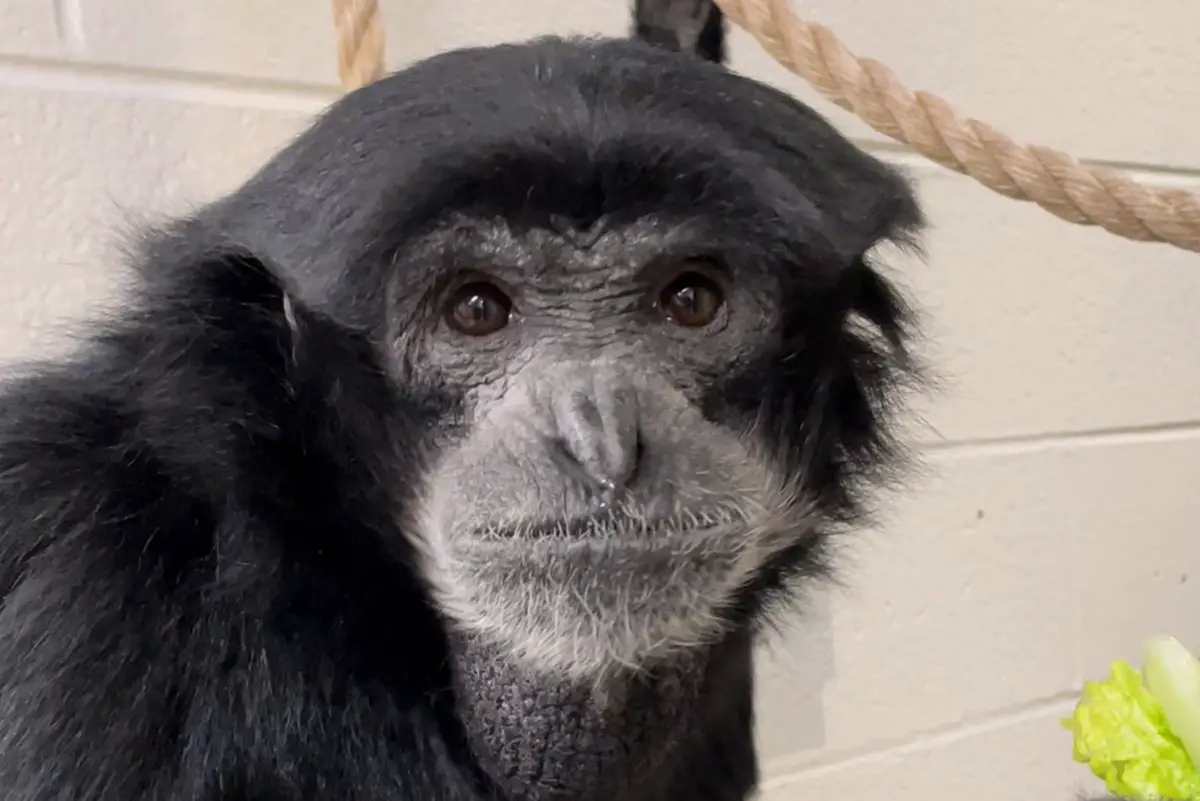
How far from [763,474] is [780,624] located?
0.34 meters

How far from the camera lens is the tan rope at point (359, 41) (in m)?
1.10

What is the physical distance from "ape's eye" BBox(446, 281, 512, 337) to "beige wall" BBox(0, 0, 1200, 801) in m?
0.65

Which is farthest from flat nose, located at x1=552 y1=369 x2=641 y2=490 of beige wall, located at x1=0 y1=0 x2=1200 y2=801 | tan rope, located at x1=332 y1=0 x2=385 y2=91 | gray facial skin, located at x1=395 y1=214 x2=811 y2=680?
beige wall, located at x1=0 y1=0 x2=1200 y2=801

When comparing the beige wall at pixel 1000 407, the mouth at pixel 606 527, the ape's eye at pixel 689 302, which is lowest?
the beige wall at pixel 1000 407

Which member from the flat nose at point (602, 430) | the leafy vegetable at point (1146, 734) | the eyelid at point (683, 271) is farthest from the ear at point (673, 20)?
the leafy vegetable at point (1146, 734)

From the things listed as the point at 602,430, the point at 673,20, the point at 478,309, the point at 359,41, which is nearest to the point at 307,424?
the point at 478,309

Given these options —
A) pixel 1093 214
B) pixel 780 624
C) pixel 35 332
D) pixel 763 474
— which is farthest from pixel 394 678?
pixel 1093 214

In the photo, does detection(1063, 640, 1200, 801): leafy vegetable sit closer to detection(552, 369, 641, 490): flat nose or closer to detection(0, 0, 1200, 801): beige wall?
detection(0, 0, 1200, 801): beige wall

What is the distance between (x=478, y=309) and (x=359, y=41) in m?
0.37

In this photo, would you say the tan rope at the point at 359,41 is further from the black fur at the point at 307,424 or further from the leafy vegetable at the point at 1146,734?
the leafy vegetable at the point at 1146,734

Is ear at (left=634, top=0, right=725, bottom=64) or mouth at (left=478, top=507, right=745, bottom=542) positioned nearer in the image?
mouth at (left=478, top=507, right=745, bottom=542)

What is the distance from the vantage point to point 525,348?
3.01 ft

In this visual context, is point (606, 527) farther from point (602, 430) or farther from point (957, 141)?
point (957, 141)

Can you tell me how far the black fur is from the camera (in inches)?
33.8
